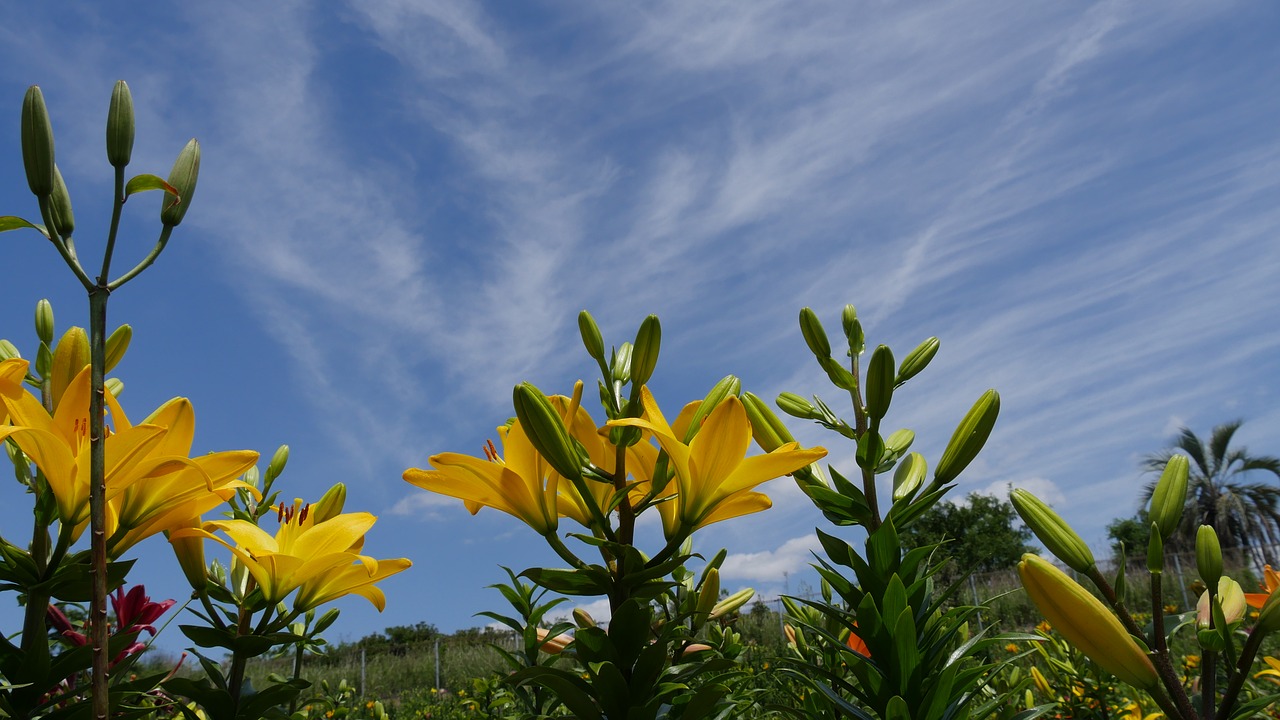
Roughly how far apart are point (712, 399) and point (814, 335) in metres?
0.31

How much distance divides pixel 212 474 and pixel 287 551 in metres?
0.17

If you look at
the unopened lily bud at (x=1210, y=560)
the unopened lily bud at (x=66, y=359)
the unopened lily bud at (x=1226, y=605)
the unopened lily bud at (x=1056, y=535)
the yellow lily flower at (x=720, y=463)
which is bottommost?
the unopened lily bud at (x=1226, y=605)

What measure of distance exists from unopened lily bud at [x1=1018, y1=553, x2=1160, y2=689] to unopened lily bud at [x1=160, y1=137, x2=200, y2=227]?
75 centimetres

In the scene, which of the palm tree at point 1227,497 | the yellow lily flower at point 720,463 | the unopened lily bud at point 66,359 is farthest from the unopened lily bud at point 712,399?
the palm tree at point 1227,497

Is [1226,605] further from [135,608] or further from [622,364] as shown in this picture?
[135,608]

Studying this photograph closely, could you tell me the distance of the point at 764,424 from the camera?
92 centimetres

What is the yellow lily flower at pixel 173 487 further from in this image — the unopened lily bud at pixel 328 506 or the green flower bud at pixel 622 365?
the green flower bud at pixel 622 365

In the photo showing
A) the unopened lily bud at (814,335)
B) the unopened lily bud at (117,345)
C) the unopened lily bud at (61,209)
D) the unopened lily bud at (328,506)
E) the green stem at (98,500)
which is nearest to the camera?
the green stem at (98,500)

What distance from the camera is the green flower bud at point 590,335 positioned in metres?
0.81

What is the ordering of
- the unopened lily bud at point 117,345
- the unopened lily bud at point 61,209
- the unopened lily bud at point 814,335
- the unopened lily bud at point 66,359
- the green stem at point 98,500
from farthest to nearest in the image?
the unopened lily bud at point 814,335 < the unopened lily bud at point 117,345 < the unopened lily bud at point 66,359 < the unopened lily bud at point 61,209 < the green stem at point 98,500

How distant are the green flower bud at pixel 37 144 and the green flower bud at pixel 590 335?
1.51 feet

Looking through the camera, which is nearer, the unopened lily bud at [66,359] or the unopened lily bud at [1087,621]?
the unopened lily bud at [1087,621]

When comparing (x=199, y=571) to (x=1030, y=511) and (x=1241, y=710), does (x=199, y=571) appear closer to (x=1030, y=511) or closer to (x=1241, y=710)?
(x=1030, y=511)

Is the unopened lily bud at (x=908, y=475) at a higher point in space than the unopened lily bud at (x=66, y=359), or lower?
lower
